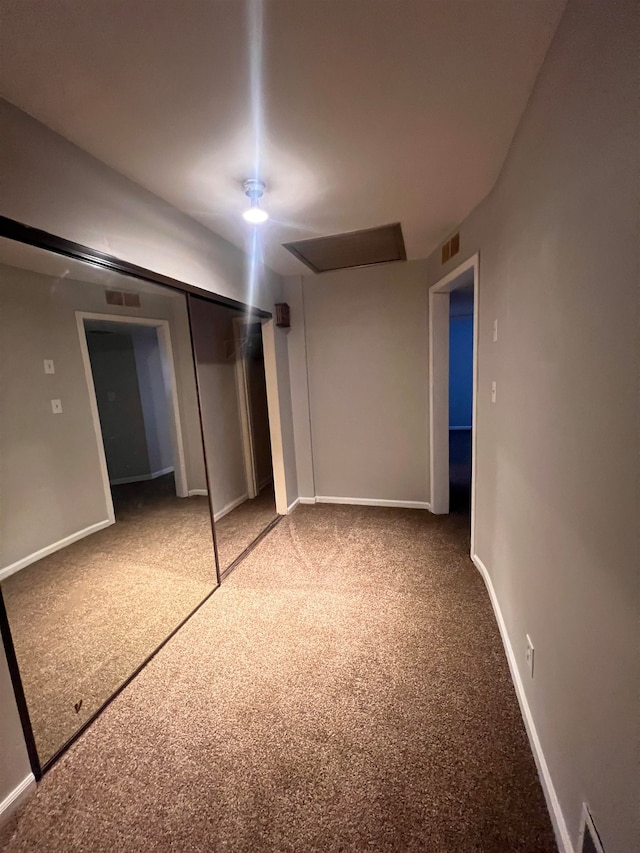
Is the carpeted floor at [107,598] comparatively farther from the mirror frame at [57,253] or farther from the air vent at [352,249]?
the air vent at [352,249]

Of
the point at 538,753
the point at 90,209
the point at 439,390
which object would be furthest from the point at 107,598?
the point at 439,390

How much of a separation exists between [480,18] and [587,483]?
1314mm

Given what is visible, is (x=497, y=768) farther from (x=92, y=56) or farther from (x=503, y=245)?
(x=92, y=56)

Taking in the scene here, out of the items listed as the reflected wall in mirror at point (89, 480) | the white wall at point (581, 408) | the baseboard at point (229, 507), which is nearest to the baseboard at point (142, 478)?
the reflected wall in mirror at point (89, 480)

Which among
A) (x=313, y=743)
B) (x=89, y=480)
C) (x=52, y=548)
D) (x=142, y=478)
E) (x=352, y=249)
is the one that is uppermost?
(x=352, y=249)

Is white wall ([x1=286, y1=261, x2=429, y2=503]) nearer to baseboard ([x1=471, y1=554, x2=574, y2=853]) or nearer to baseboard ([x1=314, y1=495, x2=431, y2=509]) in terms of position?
baseboard ([x1=314, y1=495, x2=431, y2=509])

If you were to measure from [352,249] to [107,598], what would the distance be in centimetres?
309

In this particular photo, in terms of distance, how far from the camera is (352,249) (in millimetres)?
2822

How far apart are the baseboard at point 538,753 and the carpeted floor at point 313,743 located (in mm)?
37

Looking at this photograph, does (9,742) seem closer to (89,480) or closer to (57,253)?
(89,480)

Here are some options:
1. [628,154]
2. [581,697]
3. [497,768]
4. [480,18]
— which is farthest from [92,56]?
[497,768]

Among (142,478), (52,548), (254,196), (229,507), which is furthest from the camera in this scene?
(229,507)

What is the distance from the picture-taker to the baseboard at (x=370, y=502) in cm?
349

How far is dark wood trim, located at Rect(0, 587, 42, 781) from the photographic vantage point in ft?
3.83
